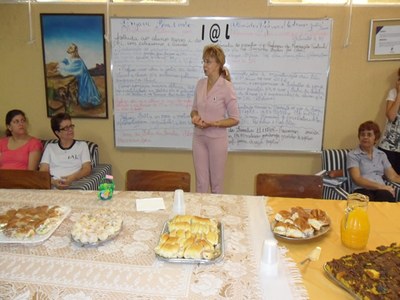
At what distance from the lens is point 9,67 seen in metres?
3.58

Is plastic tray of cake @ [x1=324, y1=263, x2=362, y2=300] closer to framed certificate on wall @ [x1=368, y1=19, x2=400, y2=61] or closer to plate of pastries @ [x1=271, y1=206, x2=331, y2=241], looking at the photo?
plate of pastries @ [x1=271, y1=206, x2=331, y2=241]

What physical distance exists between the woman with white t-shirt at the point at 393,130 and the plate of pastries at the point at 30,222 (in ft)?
9.10

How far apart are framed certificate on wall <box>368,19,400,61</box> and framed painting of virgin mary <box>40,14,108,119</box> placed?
97.5 inches

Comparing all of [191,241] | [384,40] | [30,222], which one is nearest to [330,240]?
[191,241]

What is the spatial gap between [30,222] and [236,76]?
7.62ft

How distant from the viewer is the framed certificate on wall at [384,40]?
3.19 meters

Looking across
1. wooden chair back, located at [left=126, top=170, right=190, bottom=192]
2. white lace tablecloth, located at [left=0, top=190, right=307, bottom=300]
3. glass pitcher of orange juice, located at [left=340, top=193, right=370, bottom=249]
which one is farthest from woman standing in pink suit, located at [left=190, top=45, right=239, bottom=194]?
glass pitcher of orange juice, located at [left=340, top=193, right=370, bottom=249]

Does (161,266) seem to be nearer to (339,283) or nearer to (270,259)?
(270,259)

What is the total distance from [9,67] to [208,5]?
6.77 ft

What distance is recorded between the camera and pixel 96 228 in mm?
1482

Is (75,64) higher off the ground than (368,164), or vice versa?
(75,64)

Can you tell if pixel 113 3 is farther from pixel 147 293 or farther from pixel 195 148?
pixel 147 293

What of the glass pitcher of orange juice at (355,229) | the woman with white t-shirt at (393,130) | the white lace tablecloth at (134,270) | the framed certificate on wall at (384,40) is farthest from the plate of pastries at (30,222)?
the framed certificate on wall at (384,40)

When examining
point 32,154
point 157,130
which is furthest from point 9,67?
point 157,130
